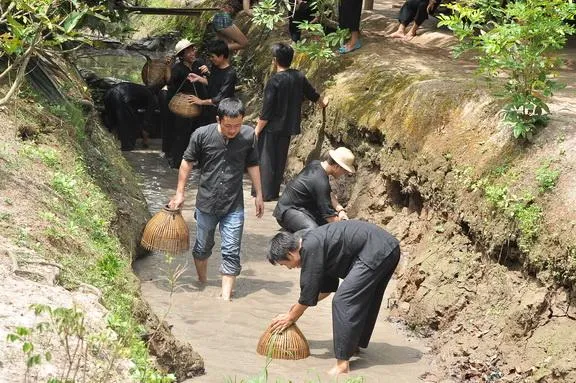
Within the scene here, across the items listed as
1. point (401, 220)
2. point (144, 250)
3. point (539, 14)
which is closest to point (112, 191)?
point (144, 250)

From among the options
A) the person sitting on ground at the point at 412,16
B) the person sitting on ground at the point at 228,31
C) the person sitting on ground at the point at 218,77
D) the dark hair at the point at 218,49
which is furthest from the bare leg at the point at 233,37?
the dark hair at the point at 218,49

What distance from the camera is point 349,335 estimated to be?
761 centimetres

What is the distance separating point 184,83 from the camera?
13.0 meters

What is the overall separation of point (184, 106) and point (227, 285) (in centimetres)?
428

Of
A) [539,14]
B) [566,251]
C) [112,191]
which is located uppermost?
[539,14]

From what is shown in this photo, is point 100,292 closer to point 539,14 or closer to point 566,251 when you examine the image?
point 566,251

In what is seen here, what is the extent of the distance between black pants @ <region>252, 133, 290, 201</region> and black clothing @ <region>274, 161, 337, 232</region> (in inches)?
118

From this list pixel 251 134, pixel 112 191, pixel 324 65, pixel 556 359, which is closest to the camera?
pixel 556 359

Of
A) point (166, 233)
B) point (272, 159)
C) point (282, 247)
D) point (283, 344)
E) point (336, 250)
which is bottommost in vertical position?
point (272, 159)

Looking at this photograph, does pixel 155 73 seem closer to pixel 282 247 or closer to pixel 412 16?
pixel 412 16

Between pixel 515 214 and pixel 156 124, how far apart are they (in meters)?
8.41

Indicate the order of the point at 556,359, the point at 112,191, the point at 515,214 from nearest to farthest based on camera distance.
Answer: the point at 556,359
the point at 515,214
the point at 112,191

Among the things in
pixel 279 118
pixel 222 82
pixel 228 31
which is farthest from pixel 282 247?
pixel 228 31

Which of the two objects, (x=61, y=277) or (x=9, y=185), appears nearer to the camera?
(x=61, y=277)
